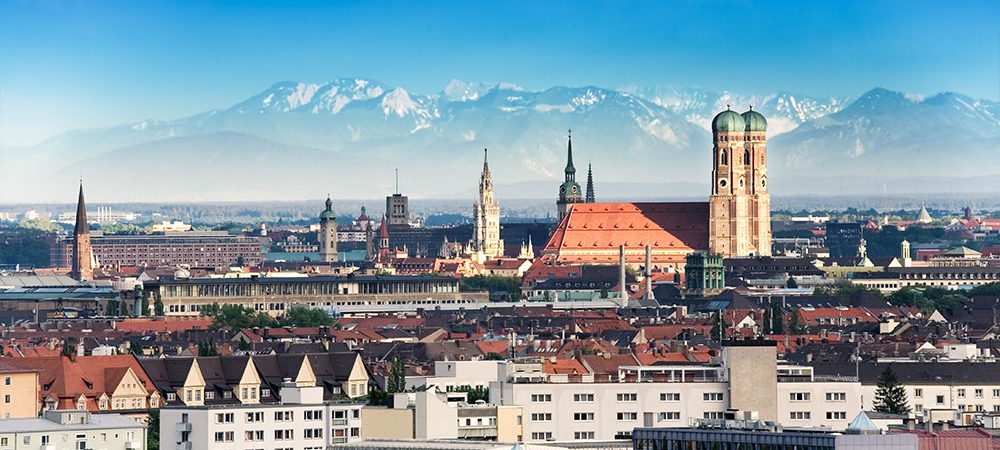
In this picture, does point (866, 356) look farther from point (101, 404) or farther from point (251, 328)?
point (251, 328)

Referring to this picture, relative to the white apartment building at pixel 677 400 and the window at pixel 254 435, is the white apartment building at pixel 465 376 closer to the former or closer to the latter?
the white apartment building at pixel 677 400

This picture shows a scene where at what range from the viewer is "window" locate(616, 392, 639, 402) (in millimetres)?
63469

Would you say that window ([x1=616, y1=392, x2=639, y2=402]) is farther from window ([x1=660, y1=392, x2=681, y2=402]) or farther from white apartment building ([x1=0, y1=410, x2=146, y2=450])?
white apartment building ([x1=0, y1=410, x2=146, y2=450])

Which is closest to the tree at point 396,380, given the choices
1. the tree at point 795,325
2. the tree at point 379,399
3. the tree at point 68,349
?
the tree at point 379,399

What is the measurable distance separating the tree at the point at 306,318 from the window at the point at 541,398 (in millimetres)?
67624

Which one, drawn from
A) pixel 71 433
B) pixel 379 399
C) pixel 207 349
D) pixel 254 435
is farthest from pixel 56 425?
pixel 207 349

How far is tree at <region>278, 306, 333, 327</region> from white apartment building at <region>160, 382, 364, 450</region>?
218ft

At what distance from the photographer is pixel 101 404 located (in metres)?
76.1

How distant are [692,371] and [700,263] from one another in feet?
354

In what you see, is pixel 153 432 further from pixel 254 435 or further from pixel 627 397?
pixel 627 397

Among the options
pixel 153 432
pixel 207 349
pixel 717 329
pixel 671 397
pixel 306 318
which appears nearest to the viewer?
pixel 671 397

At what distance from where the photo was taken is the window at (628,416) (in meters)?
63.1

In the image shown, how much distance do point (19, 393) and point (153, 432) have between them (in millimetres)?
7536

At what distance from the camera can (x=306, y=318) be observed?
447 ft
